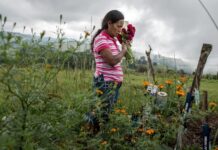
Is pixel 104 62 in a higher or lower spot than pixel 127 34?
lower

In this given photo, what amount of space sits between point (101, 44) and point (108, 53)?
114 mm

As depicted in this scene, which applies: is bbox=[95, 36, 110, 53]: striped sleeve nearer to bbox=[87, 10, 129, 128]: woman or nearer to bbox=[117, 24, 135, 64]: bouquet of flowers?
bbox=[87, 10, 129, 128]: woman

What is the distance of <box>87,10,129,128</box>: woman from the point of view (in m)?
3.16

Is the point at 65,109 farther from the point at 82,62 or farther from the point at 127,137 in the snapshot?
the point at 82,62

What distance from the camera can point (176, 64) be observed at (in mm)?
4996

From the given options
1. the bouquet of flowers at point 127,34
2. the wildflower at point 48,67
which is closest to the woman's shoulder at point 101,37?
the bouquet of flowers at point 127,34

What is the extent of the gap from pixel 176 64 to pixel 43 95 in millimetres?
3542

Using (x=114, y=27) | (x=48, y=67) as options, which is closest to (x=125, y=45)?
(x=114, y=27)

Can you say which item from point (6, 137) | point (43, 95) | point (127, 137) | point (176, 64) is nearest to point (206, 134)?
point (127, 137)

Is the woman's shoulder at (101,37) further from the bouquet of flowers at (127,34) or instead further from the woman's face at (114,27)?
the bouquet of flowers at (127,34)

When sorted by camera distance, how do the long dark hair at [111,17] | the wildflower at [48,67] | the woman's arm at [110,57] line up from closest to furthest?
the wildflower at [48,67] < the woman's arm at [110,57] < the long dark hair at [111,17]

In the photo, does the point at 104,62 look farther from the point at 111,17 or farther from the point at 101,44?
the point at 111,17

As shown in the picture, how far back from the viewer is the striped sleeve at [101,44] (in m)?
3.17

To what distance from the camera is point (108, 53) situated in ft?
10.3
